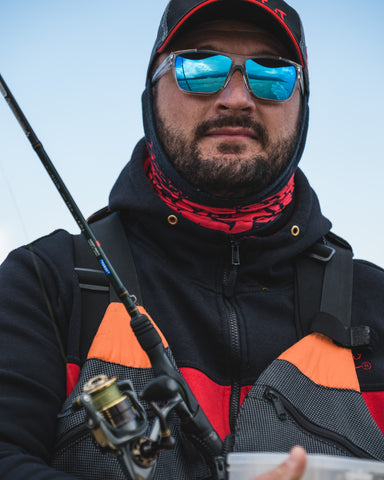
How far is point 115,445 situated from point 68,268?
49.7 inches

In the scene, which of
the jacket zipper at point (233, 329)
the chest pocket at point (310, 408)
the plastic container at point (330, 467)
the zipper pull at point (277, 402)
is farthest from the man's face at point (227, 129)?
the plastic container at point (330, 467)

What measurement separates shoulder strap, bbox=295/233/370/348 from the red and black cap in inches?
51.6

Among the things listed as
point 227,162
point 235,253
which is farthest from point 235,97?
point 235,253

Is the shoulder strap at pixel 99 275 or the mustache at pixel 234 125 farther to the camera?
the mustache at pixel 234 125

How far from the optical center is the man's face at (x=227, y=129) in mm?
3062

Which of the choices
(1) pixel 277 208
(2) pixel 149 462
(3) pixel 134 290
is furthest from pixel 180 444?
(1) pixel 277 208

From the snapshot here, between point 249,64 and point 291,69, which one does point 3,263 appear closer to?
point 249,64

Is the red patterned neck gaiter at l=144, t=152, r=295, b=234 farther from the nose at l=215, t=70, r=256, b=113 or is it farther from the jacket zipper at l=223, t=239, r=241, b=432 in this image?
the nose at l=215, t=70, r=256, b=113

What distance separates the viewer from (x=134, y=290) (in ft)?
8.95

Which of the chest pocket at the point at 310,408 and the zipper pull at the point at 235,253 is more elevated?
the zipper pull at the point at 235,253

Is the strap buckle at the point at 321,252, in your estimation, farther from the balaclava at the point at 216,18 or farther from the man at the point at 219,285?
the balaclava at the point at 216,18

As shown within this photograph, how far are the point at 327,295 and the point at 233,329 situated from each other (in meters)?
0.64

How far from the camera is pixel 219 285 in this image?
2969 millimetres

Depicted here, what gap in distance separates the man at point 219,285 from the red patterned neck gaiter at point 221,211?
0.04 ft
